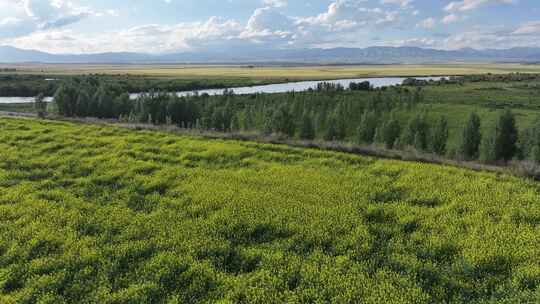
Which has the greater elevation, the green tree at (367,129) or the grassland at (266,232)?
the grassland at (266,232)

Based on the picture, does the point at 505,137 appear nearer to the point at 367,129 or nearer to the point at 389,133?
the point at 389,133

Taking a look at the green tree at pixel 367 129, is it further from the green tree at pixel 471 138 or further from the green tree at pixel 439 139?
the green tree at pixel 471 138

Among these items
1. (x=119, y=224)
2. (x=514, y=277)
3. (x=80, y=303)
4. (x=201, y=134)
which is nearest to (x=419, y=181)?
(x=514, y=277)

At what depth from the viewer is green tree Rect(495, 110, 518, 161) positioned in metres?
60.9

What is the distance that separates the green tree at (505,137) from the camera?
60.9 m

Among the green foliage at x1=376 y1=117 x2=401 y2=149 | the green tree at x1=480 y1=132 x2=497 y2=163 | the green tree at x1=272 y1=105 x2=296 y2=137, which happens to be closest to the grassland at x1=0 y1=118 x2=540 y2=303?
the green tree at x1=480 y1=132 x2=497 y2=163

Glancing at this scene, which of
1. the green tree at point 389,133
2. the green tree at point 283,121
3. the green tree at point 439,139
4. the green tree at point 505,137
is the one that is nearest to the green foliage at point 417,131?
the green tree at point 439,139

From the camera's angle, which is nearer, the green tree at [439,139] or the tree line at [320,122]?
the tree line at [320,122]

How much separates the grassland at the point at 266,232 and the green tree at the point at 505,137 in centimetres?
5436

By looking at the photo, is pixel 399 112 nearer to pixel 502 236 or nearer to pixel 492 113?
pixel 492 113

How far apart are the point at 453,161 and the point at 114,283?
621 inches

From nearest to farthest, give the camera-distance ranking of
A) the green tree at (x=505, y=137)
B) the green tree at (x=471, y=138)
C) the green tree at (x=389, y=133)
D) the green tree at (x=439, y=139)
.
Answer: the green tree at (x=505, y=137) < the green tree at (x=471, y=138) < the green tree at (x=439, y=139) < the green tree at (x=389, y=133)

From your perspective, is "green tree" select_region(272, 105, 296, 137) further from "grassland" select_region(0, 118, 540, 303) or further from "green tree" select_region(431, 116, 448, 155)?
"grassland" select_region(0, 118, 540, 303)

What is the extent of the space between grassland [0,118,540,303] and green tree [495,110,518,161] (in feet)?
178
